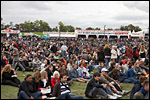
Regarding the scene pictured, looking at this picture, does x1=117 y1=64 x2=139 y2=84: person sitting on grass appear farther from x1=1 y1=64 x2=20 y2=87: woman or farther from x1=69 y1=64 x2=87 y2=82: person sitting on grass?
x1=1 y1=64 x2=20 y2=87: woman

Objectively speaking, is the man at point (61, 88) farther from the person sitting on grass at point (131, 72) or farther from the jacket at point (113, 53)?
the jacket at point (113, 53)

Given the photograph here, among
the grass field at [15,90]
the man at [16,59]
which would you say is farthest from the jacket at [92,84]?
the man at [16,59]

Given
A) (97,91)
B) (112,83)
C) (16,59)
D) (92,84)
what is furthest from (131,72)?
(16,59)

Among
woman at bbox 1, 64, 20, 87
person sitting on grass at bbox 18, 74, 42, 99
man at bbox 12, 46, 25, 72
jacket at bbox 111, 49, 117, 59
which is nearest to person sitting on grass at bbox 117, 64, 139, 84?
jacket at bbox 111, 49, 117, 59

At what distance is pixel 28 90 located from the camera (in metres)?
5.06

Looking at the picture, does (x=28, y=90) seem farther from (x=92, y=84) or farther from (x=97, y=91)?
(x=97, y=91)

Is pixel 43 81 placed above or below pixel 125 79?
above

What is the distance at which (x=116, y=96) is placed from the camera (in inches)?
224

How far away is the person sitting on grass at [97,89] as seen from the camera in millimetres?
5512

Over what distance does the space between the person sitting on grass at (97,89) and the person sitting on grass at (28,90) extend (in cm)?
144

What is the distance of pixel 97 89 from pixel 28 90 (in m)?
1.93

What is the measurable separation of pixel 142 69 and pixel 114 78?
276cm

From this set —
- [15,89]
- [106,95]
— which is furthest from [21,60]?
[106,95]

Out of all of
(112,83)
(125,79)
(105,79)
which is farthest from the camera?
(125,79)
